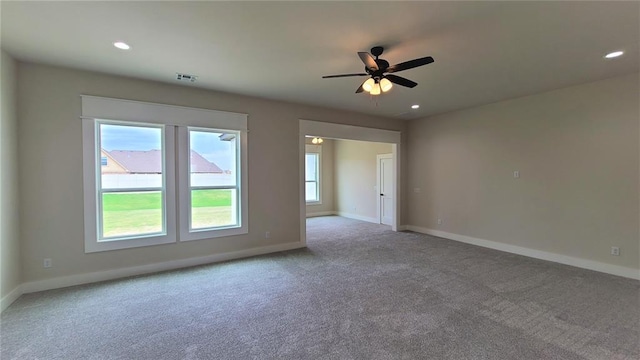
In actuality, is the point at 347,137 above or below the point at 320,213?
above

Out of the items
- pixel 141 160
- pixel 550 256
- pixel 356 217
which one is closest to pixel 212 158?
pixel 141 160

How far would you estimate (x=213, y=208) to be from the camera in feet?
15.7

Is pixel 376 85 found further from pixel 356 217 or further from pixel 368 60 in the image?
pixel 356 217

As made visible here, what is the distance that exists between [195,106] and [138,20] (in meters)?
2.05

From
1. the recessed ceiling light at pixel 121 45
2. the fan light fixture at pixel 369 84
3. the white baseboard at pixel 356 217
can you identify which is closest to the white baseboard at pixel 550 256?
the white baseboard at pixel 356 217

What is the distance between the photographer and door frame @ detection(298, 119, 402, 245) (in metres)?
5.52

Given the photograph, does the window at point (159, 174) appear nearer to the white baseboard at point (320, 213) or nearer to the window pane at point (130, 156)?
the window pane at point (130, 156)

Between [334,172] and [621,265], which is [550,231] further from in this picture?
[334,172]

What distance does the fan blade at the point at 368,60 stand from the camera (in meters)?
2.65

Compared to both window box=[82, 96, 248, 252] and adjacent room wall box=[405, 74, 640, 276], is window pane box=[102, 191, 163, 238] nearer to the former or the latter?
window box=[82, 96, 248, 252]

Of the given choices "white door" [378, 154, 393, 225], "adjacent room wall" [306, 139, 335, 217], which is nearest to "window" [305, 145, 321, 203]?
"adjacent room wall" [306, 139, 335, 217]

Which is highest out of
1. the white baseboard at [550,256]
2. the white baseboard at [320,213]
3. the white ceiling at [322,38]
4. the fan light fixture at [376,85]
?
the white ceiling at [322,38]

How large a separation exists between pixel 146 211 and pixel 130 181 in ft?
1.66

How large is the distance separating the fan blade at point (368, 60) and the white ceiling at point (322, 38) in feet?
0.82
